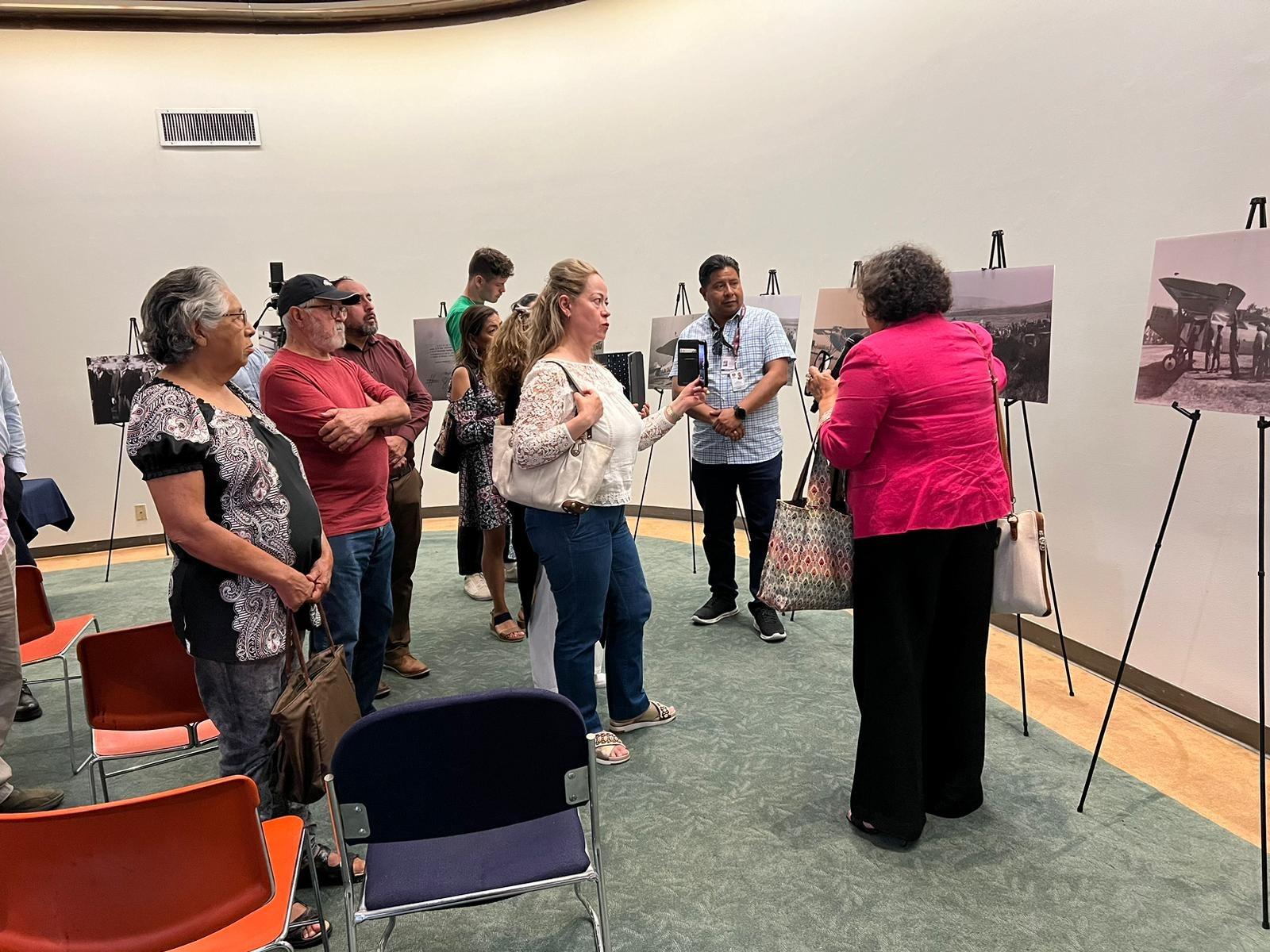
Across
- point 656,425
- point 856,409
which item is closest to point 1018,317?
point 856,409

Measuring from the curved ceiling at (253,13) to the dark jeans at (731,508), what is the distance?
14.0 ft

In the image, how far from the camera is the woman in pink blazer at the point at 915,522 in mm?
2062

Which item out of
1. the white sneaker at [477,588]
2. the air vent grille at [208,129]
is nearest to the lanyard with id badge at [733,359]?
the white sneaker at [477,588]

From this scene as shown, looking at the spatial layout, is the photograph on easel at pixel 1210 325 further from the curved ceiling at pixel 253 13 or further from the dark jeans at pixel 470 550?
the curved ceiling at pixel 253 13

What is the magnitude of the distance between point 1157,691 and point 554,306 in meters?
2.65

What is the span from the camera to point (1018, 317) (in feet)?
9.54

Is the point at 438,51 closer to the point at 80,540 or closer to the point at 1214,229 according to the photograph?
the point at 80,540

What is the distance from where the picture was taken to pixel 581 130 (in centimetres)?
624

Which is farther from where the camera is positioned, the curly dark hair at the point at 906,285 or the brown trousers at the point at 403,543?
the brown trousers at the point at 403,543

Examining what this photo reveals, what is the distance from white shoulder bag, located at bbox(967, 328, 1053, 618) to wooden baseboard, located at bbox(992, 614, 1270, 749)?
1.12 m

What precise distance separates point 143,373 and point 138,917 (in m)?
4.81

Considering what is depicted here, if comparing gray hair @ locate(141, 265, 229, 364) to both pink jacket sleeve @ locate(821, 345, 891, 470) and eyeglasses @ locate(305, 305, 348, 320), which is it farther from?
pink jacket sleeve @ locate(821, 345, 891, 470)

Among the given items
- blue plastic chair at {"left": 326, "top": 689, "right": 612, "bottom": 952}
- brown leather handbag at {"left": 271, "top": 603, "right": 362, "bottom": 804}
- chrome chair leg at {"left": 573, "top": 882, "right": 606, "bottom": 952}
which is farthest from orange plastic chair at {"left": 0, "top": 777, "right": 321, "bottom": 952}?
chrome chair leg at {"left": 573, "top": 882, "right": 606, "bottom": 952}

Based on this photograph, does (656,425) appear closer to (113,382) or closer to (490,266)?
(490,266)
